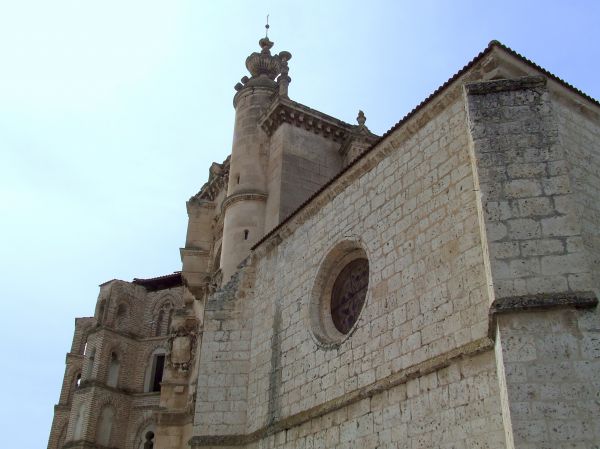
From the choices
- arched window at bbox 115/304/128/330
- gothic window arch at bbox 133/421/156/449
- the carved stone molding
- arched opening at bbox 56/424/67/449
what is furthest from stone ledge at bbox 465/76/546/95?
arched opening at bbox 56/424/67/449

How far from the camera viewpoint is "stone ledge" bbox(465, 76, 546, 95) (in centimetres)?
668

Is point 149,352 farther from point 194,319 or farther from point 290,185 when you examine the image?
point 290,185

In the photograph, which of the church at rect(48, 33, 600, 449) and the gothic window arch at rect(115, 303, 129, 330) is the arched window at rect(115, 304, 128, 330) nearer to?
the gothic window arch at rect(115, 303, 129, 330)

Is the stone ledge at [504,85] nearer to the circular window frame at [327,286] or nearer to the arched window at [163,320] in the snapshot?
the circular window frame at [327,286]

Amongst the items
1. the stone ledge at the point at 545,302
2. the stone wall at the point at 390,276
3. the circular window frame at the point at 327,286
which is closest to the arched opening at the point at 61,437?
the stone wall at the point at 390,276

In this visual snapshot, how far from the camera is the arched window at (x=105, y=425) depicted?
24.0 m

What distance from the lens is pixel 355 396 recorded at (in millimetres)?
7684

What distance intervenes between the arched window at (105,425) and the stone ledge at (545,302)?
71.5 feet

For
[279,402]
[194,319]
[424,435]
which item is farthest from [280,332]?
[194,319]

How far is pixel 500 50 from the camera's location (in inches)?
293

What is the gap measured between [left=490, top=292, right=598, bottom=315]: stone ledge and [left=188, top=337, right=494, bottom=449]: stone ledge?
2.11 feet

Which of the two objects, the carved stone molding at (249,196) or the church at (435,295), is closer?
the church at (435,295)

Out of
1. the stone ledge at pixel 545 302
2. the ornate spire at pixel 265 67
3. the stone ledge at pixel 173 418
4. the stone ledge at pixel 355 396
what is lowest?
the stone ledge at pixel 355 396

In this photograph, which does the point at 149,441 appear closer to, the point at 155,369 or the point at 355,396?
the point at 155,369
